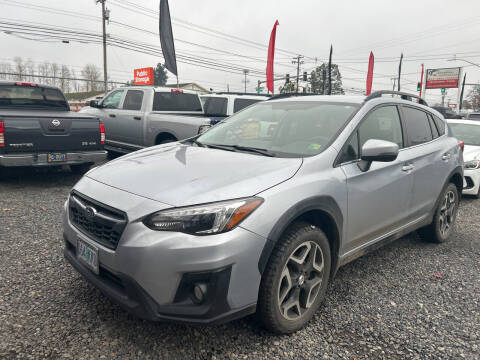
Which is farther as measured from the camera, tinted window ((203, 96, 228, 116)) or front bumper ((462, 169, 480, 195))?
tinted window ((203, 96, 228, 116))

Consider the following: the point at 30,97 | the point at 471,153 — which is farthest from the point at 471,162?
the point at 30,97

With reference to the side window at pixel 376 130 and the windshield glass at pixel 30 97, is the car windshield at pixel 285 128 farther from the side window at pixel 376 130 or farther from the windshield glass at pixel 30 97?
the windshield glass at pixel 30 97

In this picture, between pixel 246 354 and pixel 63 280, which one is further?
pixel 63 280

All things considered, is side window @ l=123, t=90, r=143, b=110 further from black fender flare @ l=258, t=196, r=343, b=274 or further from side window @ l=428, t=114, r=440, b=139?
black fender flare @ l=258, t=196, r=343, b=274

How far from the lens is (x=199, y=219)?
2076mm

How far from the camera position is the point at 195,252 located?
2008mm

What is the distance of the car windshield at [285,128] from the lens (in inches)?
117

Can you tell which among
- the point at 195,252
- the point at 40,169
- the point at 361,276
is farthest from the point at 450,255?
the point at 40,169

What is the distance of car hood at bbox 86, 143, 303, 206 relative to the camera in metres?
2.21

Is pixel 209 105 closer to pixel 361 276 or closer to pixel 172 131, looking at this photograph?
pixel 172 131

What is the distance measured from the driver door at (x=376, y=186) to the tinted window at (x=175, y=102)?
6.00 meters

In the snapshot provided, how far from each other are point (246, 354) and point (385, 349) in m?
0.94

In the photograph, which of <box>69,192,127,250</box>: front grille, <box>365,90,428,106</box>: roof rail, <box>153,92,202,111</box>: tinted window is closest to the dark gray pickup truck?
<box>153,92,202,111</box>: tinted window

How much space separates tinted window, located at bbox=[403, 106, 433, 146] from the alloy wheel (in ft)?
6.06
